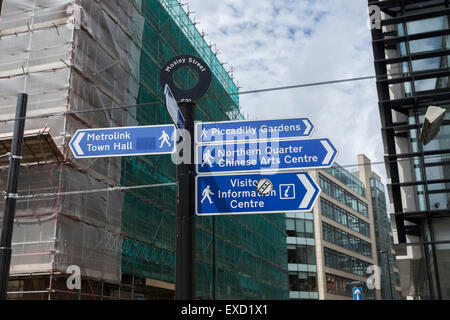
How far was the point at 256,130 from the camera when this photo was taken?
17.6ft

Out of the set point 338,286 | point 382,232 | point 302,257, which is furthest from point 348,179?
point 302,257

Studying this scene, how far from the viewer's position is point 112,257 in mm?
20062

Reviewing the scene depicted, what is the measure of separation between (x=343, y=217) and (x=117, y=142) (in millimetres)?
67424

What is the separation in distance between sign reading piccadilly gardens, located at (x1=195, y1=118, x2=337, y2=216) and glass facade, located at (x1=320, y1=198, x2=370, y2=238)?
194ft

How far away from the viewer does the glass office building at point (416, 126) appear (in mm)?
13336

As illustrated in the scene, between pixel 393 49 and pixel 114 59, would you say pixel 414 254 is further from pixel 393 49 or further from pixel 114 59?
pixel 114 59

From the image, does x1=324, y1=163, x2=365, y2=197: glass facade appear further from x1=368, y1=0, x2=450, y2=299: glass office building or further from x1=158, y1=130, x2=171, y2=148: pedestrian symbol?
x1=158, y1=130, x2=171, y2=148: pedestrian symbol

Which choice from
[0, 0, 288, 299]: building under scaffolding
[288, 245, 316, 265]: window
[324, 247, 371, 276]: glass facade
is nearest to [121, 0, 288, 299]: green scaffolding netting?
[0, 0, 288, 299]: building under scaffolding

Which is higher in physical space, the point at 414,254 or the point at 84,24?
the point at 84,24

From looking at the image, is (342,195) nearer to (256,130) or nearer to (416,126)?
(416,126)

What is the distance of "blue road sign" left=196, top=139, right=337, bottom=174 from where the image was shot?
509 centimetres

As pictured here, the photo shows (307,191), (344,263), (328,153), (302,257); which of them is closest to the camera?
(307,191)

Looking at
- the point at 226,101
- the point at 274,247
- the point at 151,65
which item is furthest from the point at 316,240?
the point at 151,65

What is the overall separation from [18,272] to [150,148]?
13.4 meters
